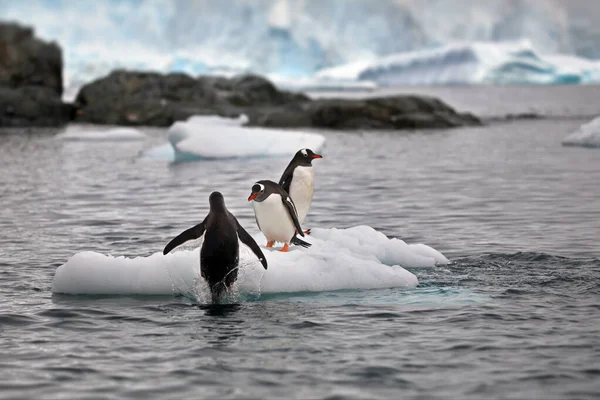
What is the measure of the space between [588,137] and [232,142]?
36.0 feet

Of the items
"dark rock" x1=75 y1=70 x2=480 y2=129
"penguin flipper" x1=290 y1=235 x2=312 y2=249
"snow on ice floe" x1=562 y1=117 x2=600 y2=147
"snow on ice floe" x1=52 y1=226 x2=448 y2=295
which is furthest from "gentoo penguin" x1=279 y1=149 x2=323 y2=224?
"dark rock" x1=75 y1=70 x2=480 y2=129

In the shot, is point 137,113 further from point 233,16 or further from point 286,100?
point 233,16

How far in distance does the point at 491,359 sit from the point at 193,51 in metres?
101

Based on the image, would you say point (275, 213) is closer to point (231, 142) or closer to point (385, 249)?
point (385, 249)

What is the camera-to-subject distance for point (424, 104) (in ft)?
144

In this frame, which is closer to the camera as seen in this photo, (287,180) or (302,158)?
(287,180)

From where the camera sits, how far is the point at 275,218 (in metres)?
9.69

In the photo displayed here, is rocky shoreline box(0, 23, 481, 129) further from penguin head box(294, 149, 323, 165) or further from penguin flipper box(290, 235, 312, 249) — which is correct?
penguin flipper box(290, 235, 312, 249)

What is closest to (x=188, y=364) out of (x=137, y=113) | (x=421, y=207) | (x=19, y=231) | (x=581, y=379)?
(x=581, y=379)

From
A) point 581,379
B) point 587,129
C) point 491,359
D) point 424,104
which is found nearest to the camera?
point 581,379

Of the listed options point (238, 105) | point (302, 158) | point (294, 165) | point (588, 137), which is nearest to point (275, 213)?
point (294, 165)

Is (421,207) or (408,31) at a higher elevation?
(408,31)

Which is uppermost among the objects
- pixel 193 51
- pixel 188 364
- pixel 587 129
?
pixel 193 51

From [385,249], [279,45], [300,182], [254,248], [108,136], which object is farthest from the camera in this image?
[279,45]
